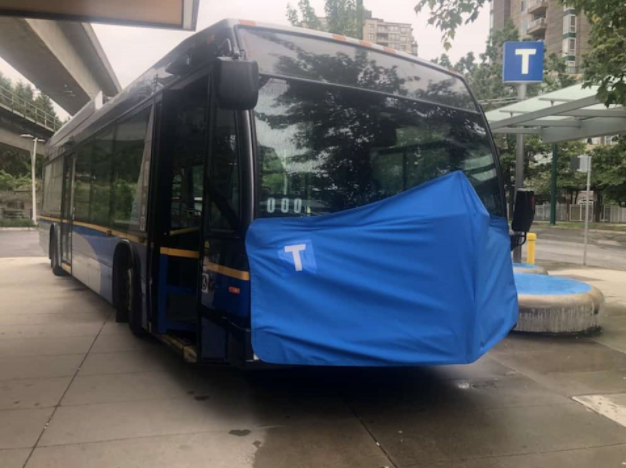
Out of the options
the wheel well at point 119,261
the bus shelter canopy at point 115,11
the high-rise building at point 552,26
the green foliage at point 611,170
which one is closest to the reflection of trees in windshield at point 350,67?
the wheel well at point 119,261

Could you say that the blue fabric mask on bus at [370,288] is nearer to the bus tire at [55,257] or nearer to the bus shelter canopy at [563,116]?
the bus shelter canopy at [563,116]

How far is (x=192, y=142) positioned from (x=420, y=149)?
6.78 feet

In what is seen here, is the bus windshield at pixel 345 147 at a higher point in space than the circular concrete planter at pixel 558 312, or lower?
higher

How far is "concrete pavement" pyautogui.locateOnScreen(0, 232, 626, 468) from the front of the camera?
4031mm

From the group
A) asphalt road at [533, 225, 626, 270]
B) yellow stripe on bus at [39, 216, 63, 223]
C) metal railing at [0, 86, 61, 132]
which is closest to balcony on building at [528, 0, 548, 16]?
asphalt road at [533, 225, 626, 270]

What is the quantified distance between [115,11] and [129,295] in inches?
191

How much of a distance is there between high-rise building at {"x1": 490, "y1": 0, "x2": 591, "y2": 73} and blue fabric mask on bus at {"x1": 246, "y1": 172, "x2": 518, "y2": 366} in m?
56.1

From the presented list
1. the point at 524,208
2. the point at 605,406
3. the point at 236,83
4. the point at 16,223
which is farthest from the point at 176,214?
the point at 16,223

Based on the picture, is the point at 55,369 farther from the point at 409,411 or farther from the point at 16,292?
the point at 16,292

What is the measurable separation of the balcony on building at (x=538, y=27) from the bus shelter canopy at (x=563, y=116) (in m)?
56.7

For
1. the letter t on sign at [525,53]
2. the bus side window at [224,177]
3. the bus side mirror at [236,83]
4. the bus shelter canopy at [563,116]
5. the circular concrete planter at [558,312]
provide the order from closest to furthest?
the bus side mirror at [236,83], the bus side window at [224,177], the circular concrete planter at [558,312], the bus shelter canopy at [563,116], the letter t on sign at [525,53]

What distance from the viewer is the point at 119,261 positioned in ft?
23.8

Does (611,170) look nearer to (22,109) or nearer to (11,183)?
(22,109)

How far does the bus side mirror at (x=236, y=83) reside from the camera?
4.03 meters
